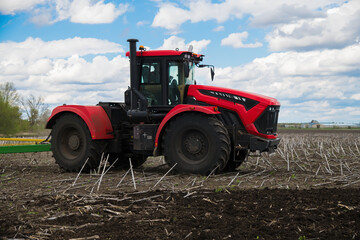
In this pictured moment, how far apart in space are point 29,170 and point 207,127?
6.05m

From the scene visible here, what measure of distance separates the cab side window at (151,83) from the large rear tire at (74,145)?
2.00m

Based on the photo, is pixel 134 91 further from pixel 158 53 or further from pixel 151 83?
pixel 158 53

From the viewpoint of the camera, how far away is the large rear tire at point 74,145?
12.3 m

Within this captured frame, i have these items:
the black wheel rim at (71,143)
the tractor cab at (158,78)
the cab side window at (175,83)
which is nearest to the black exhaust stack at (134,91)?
the tractor cab at (158,78)

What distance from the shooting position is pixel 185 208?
23.4 feet

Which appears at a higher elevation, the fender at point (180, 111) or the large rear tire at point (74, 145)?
the fender at point (180, 111)

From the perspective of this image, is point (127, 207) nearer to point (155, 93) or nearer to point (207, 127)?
point (207, 127)

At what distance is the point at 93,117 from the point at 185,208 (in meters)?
5.99

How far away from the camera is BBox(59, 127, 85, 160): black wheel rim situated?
12.6 m

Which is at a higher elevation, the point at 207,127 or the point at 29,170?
the point at 207,127

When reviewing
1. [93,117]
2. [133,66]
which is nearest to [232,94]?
[133,66]

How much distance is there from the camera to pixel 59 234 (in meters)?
5.99

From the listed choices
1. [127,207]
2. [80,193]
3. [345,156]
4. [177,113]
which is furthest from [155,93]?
[345,156]

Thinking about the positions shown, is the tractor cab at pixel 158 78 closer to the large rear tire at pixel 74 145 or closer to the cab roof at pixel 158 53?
the cab roof at pixel 158 53
